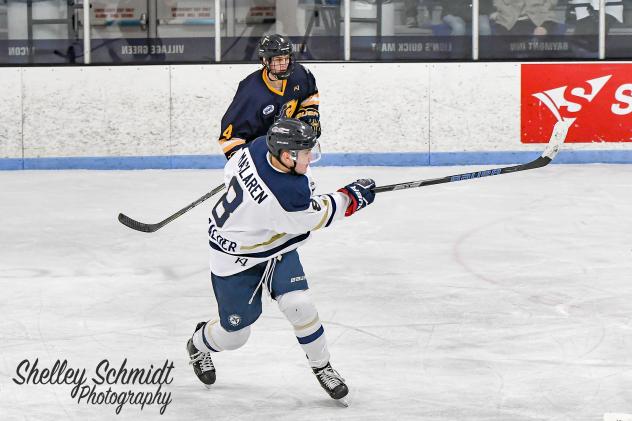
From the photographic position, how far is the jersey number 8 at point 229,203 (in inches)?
138

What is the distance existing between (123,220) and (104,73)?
3467mm

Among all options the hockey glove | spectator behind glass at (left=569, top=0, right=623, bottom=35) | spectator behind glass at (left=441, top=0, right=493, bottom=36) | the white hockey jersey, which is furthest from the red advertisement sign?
the white hockey jersey

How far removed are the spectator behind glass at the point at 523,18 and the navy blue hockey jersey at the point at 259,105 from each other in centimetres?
422

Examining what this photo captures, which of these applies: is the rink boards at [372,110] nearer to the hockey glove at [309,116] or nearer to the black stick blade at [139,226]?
the black stick blade at [139,226]

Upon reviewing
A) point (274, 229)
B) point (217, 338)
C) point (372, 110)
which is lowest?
point (217, 338)

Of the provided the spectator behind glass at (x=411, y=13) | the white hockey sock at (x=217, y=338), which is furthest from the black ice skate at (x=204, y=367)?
the spectator behind glass at (x=411, y=13)

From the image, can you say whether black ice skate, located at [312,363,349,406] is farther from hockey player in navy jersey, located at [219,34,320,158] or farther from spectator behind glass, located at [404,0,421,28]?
spectator behind glass, located at [404,0,421,28]

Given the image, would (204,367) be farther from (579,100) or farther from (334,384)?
(579,100)

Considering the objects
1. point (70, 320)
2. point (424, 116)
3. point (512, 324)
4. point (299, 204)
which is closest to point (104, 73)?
point (424, 116)

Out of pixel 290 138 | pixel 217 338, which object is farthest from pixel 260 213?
pixel 217 338

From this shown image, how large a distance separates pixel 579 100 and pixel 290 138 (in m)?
6.26

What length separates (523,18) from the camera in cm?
938

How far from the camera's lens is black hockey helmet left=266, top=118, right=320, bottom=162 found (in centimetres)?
338

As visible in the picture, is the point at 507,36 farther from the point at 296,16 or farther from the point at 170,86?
the point at 170,86
